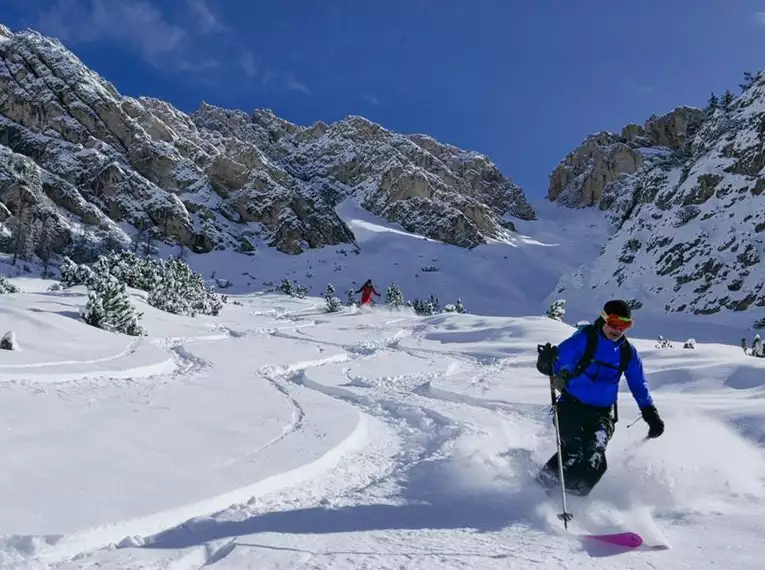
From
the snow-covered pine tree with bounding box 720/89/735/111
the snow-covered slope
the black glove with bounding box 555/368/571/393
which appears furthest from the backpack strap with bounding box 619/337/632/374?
the snow-covered pine tree with bounding box 720/89/735/111

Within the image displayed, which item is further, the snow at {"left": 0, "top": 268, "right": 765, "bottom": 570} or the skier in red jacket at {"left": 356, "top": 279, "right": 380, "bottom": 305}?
the skier in red jacket at {"left": 356, "top": 279, "right": 380, "bottom": 305}

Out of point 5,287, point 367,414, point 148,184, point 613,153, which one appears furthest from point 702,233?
point 613,153

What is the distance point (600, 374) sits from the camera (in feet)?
15.5

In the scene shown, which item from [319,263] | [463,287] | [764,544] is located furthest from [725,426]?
[319,263]

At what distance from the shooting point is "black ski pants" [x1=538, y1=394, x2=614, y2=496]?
4336 millimetres

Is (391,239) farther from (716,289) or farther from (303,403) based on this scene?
(303,403)

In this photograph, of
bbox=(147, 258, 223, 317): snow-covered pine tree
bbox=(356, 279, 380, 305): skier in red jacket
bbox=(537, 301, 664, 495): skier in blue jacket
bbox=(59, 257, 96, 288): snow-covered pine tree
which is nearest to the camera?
Result: bbox=(537, 301, 664, 495): skier in blue jacket

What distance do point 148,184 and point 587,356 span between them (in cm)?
7348

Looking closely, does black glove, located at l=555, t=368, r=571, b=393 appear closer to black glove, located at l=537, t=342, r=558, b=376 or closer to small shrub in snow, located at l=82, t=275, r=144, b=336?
black glove, located at l=537, t=342, r=558, b=376

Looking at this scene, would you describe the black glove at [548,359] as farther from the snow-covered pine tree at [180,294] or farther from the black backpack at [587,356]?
the snow-covered pine tree at [180,294]

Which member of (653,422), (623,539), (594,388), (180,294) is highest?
(180,294)

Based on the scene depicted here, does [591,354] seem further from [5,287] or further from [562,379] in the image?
[5,287]

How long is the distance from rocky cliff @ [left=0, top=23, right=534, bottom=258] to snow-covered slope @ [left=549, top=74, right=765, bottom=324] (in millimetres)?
39461

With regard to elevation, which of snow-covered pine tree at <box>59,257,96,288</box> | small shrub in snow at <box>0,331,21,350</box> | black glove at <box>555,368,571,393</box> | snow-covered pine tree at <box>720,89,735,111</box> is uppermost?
snow-covered pine tree at <box>720,89,735,111</box>
